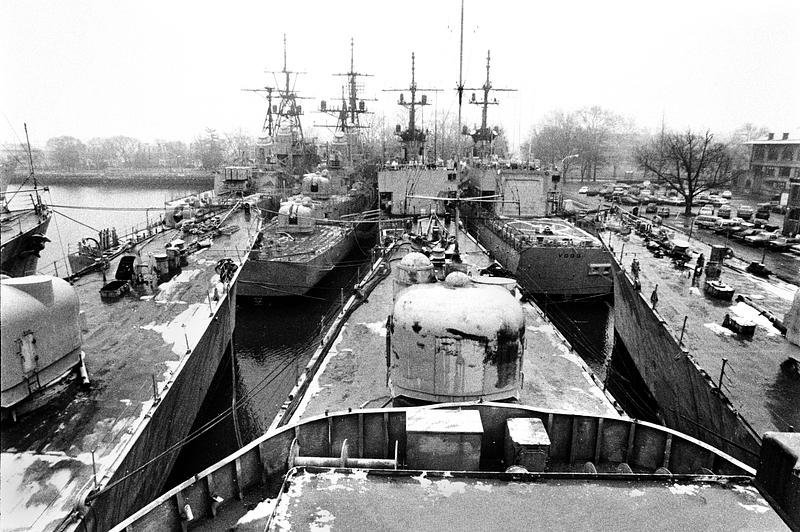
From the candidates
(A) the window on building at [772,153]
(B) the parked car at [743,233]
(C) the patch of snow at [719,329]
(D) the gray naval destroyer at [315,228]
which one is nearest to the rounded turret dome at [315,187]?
(D) the gray naval destroyer at [315,228]

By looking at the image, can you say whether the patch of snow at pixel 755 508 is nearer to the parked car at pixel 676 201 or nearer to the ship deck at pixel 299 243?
the ship deck at pixel 299 243

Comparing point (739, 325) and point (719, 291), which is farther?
point (719, 291)

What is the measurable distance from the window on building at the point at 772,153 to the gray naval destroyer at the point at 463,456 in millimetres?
56646

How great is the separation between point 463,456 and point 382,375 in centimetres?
560

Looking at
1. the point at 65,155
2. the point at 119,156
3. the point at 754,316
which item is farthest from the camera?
the point at 119,156

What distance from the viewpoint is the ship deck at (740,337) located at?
1164cm

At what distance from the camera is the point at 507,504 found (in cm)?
496

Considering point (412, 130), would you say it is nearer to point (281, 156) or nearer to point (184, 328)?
point (281, 156)

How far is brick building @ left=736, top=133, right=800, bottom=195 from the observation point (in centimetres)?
5172

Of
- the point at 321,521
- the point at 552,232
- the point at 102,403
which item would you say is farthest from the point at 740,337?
the point at 102,403

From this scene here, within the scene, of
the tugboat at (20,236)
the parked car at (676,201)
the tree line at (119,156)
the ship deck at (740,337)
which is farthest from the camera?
the tree line at (119,156)

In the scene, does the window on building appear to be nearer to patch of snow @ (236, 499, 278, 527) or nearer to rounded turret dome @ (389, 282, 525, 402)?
rounded turret dome @ (389, 282, 525, 402)

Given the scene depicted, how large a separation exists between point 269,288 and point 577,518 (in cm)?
2070

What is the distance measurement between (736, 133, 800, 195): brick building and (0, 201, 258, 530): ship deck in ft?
180
